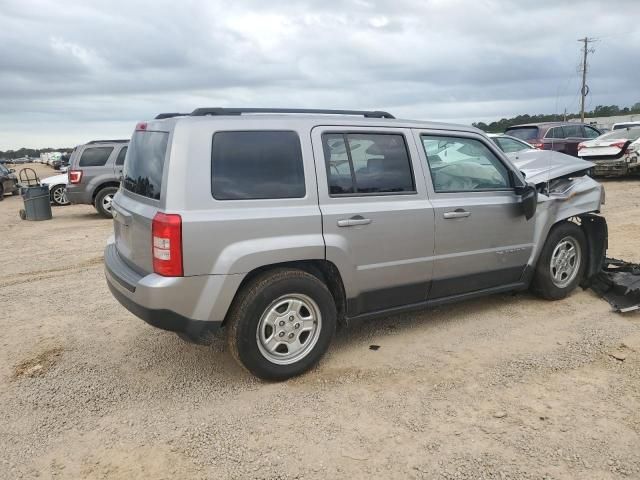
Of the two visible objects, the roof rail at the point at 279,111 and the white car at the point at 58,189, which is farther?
the white car at the point at 58,189

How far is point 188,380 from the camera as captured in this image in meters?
3.83

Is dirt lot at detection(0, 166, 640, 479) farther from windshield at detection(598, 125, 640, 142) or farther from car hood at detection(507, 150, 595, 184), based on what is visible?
windshield at detection(598, 125, 640, 142)

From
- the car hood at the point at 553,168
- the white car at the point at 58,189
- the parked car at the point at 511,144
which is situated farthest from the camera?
the white car at the point at 58,189

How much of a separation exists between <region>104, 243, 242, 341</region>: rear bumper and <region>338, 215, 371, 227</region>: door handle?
2.72ft

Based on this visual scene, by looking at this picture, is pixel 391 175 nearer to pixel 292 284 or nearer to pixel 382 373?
pixel 292 284

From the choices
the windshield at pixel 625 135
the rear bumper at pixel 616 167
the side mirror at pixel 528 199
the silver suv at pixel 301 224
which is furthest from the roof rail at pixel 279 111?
the windshield at pixel 625 135

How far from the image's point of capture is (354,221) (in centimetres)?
381

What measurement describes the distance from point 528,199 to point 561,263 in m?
0.99

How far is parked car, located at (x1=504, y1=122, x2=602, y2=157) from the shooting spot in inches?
600

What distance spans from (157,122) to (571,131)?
16277 mm

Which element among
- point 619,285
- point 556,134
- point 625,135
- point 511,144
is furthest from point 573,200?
point 556,134

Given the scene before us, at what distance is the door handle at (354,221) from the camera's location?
3.77 m

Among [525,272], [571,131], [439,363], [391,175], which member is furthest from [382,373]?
[571,131]

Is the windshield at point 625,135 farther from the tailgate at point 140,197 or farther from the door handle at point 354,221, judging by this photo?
the tailgate at point 140,197
